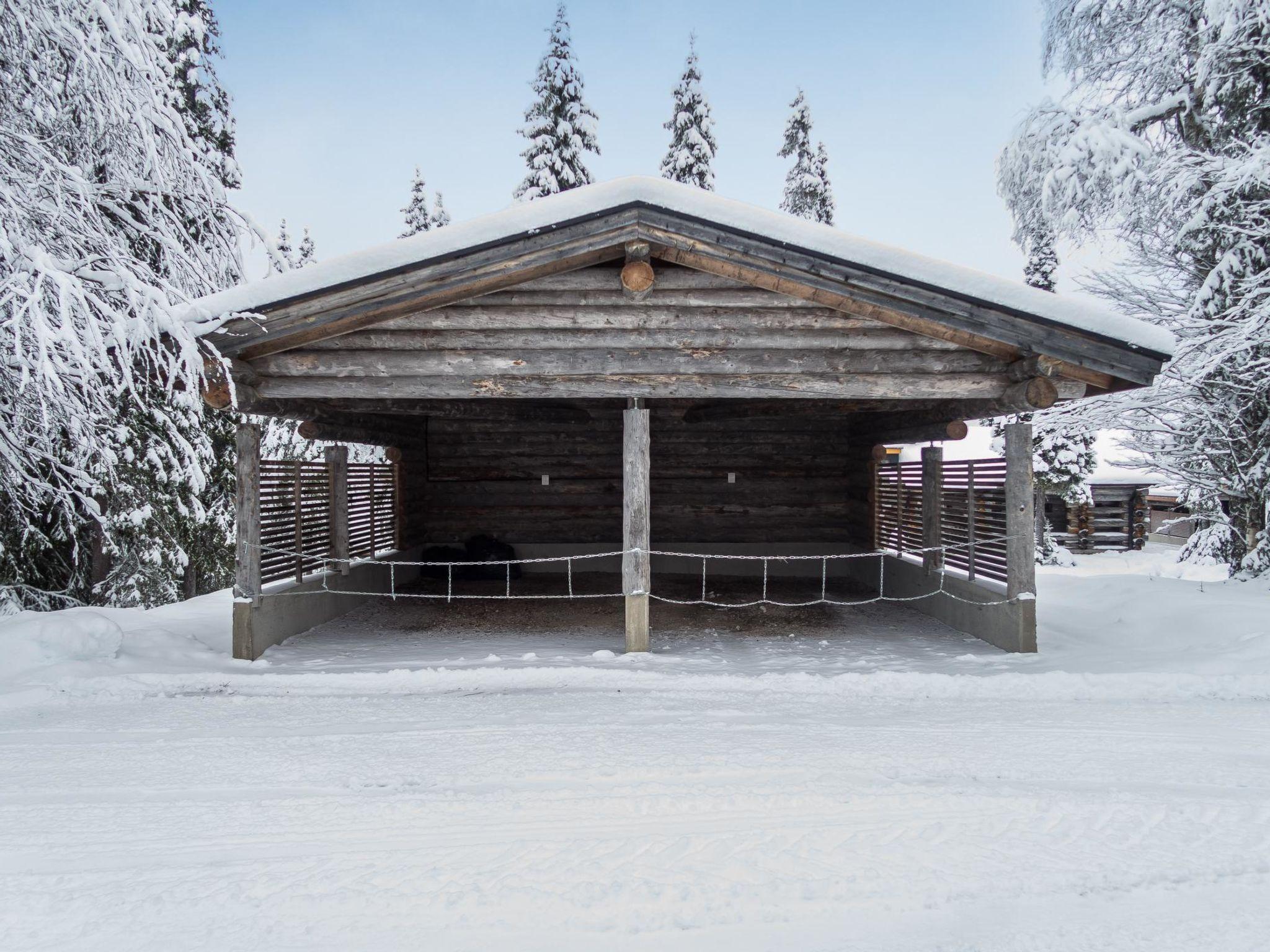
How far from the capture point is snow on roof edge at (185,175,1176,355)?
272 inches

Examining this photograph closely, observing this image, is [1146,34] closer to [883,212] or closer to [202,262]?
[202,262]

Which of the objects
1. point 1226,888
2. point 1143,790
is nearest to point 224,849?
point 1226,888

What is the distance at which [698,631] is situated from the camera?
9.23 m

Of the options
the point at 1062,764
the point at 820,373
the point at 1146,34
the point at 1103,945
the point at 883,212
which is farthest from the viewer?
the point at 883,212

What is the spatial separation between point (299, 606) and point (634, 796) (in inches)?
246

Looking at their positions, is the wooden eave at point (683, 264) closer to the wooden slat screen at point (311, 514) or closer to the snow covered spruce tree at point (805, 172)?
the wooden slat screen at point (311, 514)

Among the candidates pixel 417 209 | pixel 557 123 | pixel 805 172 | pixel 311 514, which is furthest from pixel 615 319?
pixel 417 209

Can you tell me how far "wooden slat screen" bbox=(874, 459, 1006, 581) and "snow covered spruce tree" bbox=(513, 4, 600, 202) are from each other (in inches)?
590

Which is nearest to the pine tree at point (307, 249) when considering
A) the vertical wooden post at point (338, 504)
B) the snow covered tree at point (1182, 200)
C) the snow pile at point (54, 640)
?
the vertical wooden post at point (338, 504)

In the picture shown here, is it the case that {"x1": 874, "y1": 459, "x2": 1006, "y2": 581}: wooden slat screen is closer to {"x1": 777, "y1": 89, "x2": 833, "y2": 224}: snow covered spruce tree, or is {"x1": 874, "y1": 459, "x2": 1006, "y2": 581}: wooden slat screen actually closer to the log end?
the log end

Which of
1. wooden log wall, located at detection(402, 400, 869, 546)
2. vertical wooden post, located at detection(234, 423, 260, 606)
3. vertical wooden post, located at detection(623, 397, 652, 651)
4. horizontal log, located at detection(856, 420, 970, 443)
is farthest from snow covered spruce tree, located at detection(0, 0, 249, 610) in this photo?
horizontal log, located at detection(856, 420, 970, 443)

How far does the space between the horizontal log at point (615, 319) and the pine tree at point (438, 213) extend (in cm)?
2431

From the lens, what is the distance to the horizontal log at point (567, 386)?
7.52 m

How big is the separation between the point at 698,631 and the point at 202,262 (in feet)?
23.5
